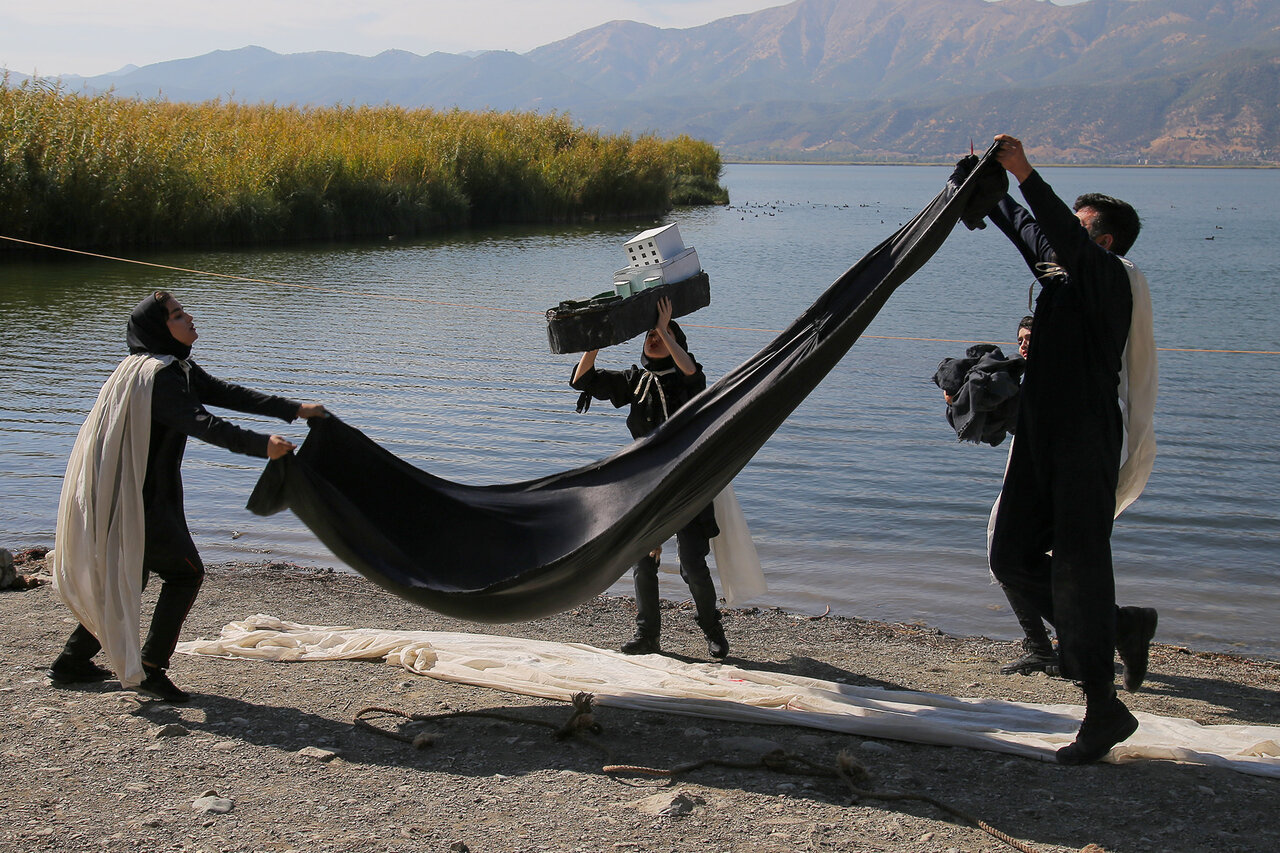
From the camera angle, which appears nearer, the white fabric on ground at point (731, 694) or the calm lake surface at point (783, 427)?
the white fabric on ground at point (731, 694)

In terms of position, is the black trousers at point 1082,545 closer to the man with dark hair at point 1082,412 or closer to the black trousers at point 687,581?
the man with dark hair at point 1082,412

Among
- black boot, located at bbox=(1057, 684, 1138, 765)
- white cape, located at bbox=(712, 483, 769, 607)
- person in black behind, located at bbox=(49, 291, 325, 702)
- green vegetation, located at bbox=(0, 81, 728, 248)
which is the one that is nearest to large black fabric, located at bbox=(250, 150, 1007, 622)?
person in black behind, located at bbox=(49, 291, 325, 702)

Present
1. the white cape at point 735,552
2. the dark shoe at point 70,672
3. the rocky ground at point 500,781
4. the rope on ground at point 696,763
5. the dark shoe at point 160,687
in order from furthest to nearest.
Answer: the white cape at point 735,552 < the dark shoe at point 70,672 < the dark shoe at point 160,687 < the rope on ground at point 696,763 < the rocky ground at point 500,781

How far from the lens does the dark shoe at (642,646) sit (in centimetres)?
571

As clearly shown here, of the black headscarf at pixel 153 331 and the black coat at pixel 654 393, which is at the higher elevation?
the black headscarf at pixel 153 331

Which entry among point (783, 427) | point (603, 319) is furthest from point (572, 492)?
point (783, 427)

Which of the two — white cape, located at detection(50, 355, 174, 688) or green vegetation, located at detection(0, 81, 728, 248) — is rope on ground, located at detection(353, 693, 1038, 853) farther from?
green vegetation, located at detection(0, 81, 728, 248)

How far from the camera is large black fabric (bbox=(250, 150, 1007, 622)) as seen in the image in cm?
425

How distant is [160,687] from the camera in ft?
15.2

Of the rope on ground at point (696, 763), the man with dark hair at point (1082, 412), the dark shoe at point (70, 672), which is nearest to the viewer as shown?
the rope on ground at point (696, 763)

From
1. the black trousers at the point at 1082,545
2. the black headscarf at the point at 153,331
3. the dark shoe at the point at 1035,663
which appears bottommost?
the dark shoe at the point at 1035,663

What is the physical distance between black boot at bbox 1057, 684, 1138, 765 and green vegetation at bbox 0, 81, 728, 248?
93.1 ft

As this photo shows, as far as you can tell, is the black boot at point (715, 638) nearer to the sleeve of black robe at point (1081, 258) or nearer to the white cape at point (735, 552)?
the white cape at point (735, 552)

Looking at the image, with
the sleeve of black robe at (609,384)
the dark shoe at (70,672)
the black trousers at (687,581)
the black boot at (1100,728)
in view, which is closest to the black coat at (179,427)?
the dark shoe at (70,672)
